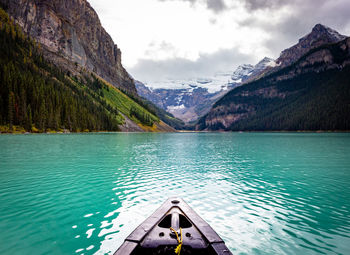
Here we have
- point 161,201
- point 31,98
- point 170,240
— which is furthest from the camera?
point 31,98

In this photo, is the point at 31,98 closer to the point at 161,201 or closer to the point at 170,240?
the point at 161,201

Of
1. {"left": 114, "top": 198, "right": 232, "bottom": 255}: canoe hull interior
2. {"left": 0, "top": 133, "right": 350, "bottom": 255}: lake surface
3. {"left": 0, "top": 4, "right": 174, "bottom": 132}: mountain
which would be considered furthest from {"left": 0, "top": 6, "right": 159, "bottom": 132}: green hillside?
{"left": 114, "top": 198, "right": 232, "bottom": 255}: canoe hull interior

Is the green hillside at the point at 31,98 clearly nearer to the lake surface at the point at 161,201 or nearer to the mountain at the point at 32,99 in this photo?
the mountain at the point at 32,99

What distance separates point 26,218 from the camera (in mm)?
10234

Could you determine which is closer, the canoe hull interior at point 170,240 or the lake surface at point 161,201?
the canoe hull interior at point 170,240

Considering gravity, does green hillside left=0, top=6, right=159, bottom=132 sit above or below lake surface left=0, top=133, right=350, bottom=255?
above

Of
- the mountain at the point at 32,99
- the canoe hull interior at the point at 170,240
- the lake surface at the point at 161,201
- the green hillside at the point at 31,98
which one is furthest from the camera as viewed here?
the mountain at the point at 32,99

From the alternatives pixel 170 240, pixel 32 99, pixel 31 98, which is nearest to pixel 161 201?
pixel 170 240

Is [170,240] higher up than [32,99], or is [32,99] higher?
[32,99]

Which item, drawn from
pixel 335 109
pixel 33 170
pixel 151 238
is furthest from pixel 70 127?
pixel 335 109

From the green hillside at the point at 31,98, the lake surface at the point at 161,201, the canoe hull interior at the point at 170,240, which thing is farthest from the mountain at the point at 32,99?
the canoe hull interior at the point at 170,240

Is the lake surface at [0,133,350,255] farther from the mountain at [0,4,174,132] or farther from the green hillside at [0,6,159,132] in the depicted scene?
the mountain at [0,4,174,132]

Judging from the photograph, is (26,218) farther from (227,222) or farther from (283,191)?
(283,191)

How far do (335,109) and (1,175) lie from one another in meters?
245
